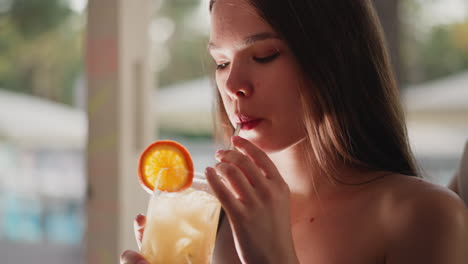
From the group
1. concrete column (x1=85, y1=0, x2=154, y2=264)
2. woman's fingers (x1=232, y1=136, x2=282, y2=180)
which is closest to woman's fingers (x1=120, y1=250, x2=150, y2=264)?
woman's fingers (x1=232, y1=136, x2=282, y2=180)

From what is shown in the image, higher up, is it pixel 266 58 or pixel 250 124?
pixel 266 58

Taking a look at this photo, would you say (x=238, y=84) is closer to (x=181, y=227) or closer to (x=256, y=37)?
(x=256, y=37)

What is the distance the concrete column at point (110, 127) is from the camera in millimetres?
2295

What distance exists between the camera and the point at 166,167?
100cm

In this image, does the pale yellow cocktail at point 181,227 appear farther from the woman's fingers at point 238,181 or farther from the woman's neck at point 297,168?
the woman's neck at point 297,168

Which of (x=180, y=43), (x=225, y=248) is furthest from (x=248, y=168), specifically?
(x=180, y=43)

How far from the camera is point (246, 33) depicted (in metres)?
1.06

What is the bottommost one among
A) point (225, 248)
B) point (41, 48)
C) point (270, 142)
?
point (225, 248)

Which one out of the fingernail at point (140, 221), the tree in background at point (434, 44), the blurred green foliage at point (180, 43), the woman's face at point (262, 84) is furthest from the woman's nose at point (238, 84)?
the blurred green foliage at point (180, 43)

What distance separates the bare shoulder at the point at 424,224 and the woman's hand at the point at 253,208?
21cm

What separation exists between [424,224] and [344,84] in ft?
1.08

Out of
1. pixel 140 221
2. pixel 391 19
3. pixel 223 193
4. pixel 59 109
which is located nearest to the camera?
pixel 223 193

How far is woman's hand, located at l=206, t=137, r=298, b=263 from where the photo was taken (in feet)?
2.88

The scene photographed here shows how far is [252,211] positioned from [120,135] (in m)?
1.54
